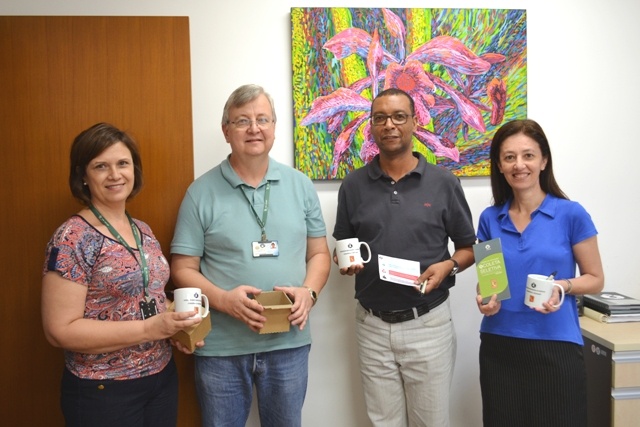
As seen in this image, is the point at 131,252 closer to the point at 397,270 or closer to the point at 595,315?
the point at 397,270

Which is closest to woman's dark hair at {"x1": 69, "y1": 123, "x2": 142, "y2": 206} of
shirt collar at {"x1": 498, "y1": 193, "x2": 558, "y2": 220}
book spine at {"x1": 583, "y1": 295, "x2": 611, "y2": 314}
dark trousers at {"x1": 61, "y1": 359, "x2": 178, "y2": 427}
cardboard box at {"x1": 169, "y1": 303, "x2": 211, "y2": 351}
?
cardboard box at {"x1": 169, "y1": 303, "x2": 211, "y2": 351}

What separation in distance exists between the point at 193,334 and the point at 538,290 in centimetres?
122

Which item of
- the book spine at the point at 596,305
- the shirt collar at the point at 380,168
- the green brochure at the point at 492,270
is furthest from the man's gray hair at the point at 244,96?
the book spine at the point at 596,305

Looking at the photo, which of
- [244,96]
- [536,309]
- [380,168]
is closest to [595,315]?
[536,309]

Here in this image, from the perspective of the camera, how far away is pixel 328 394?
248 centimetres

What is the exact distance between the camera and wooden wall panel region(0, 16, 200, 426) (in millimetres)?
2162

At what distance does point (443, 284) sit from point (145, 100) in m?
1.61

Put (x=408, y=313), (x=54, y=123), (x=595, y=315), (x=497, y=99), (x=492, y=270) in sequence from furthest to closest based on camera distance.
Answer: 1. (x=497, y=99)
2. (x=595, y=315)
3. (x=54, y=123)
4. (x=408, y=313)
5. (x=492, y=270)

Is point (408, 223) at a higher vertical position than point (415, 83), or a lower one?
lower

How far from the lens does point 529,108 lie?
98.6 inches

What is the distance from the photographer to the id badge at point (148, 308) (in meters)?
1.65

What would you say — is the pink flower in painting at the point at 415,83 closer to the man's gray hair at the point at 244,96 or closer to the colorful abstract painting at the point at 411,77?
the colorful abstract painting at the point at 411,77

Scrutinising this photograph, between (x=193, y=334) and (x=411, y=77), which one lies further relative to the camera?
(x=411, y=77)

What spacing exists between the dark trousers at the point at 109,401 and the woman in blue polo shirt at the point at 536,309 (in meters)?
1.27
